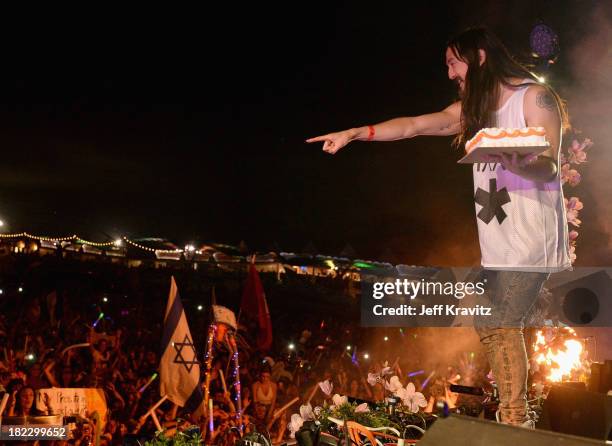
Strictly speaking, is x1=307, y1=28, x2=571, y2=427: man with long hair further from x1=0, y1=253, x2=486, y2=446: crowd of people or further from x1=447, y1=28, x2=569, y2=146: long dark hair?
x1=0, y1=253, x2=486, y2=446: crowd of people

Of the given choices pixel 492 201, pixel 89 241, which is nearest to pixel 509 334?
pixel 492 201

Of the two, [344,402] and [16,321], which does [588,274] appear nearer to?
[344,402]

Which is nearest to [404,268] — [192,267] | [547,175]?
[547,175]

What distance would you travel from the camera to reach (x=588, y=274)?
705 cm

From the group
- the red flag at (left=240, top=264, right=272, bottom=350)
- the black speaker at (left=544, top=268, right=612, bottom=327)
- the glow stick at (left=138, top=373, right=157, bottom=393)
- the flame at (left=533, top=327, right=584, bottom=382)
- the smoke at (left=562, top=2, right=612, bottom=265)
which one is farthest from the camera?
the red flag at (left=240, top=264, right=272, bottom=350)

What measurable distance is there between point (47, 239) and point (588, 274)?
14874 mm

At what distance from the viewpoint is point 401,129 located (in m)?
3.68

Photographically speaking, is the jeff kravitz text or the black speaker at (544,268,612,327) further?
the jeff kravitz text

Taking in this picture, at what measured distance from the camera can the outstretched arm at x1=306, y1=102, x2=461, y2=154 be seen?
3561 mm

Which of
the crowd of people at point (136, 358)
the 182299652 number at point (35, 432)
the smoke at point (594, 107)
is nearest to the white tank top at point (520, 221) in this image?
the crowd of people at point (136, 358)

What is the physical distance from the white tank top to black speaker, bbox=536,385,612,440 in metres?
0.62

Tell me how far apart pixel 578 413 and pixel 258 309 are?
24.8 feet

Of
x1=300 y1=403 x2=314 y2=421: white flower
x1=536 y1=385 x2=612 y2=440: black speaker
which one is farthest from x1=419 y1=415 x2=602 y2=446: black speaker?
x1=300 y1=403 x2=314 y2=421: white flower

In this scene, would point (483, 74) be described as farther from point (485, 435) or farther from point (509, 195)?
point (485, 435)
